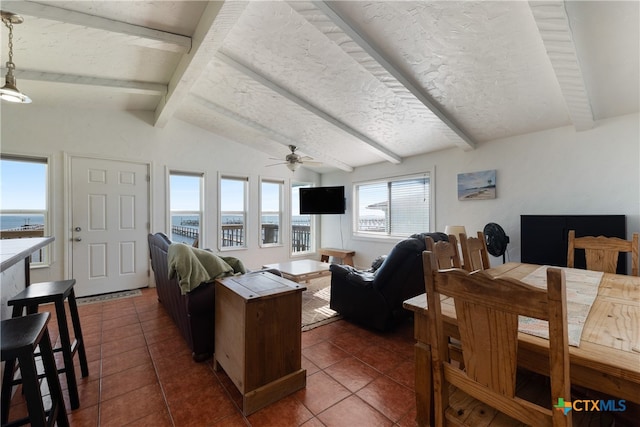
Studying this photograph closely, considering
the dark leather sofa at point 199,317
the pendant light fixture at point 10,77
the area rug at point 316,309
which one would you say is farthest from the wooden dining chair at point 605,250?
the pendant light fixture at point 10,77

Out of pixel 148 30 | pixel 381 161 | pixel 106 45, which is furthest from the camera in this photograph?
pixel 381 161

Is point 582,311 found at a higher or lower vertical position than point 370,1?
lower

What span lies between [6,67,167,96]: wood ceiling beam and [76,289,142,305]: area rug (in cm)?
269

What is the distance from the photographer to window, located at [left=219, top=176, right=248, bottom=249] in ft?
16.7

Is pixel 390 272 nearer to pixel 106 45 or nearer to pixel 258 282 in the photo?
pixel 258 282

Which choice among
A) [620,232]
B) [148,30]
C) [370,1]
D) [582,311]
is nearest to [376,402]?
[582,311]

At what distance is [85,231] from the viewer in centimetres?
380

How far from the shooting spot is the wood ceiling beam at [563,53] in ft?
5.47

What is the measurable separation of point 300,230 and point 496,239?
166 inches

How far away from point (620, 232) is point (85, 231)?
6.42 m

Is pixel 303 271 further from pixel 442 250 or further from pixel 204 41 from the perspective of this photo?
pixel 204 41

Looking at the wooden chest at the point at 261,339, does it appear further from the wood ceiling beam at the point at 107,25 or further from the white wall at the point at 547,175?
the white wall at the point at 547,175

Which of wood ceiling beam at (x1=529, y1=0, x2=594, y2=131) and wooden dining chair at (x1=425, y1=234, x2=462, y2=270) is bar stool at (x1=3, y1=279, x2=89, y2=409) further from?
wood ceiling beam at (x1=529, y1=0, x2=594, y2=131)

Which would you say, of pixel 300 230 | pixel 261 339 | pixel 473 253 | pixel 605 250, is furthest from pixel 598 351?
pixel 300 230
